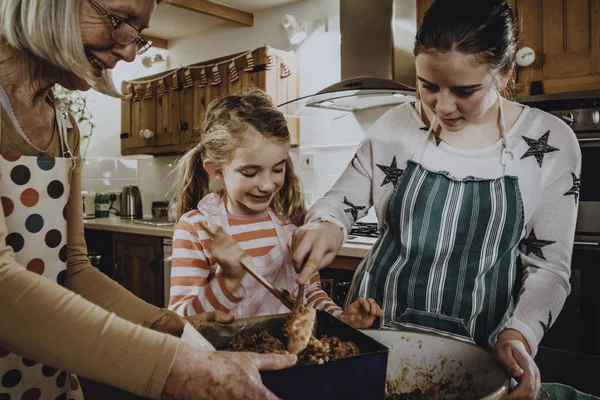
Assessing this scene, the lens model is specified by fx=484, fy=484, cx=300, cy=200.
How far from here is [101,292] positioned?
3.51 ft

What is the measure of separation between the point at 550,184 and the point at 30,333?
997mm

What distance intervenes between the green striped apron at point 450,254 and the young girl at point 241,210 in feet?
0.70

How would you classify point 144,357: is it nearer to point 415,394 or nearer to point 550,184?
point 415,394

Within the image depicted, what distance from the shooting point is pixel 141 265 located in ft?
11.0

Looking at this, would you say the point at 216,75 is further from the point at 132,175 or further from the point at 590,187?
the point at 590,187

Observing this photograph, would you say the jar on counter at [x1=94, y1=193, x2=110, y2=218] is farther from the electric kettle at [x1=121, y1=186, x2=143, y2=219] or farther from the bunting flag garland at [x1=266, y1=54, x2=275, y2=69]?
the bunting flag garland at [x1=266, y1=54, x2=275, y2=69]

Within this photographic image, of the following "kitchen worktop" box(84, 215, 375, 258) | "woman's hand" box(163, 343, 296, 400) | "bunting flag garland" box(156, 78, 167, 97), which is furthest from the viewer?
"bunting flag garland" box(156, 78, 167, 97)

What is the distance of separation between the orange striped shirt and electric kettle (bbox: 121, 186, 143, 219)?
9.46 feet

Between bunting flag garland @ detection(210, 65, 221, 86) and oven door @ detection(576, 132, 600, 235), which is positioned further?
bunting flag garland @ detection(210, 65, 221, 86)

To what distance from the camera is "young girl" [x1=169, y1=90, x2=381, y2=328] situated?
1266mm

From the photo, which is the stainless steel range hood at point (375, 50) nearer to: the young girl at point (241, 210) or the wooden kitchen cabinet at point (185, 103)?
the wooden kitchen cabinet at point (185, 103)

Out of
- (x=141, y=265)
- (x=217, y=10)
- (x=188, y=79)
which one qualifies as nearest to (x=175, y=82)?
(x=188, y=79)

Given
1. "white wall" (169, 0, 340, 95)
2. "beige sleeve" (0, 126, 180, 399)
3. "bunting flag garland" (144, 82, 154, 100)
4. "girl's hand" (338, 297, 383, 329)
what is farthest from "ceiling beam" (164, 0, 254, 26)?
"beige sleeve" (0, 126, 180, 399)

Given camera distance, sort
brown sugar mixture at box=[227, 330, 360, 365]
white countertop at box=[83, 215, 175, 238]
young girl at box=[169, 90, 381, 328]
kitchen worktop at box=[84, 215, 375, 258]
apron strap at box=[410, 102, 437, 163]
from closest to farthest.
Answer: brown sugar mixture at box=[227, 330, 360, 365], apron strap at box=[410, 102, 437, 163], young girl at box=[169, 90, 381, 328], kitchen worktop at box=[84, 215, 375, 258], white countertop at box=[83, 215, 175, 238]
